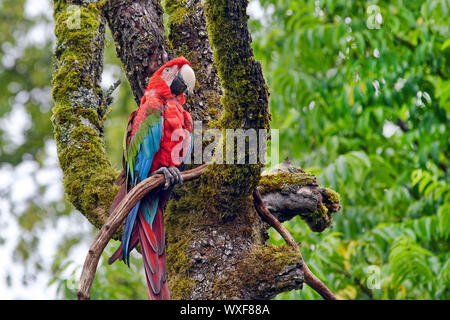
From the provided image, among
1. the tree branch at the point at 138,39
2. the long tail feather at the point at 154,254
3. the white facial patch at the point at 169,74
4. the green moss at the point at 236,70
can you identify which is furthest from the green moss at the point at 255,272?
the tree branch at the point at 138,39

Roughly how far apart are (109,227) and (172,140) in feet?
1.82

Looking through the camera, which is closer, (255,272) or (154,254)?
(154,254)

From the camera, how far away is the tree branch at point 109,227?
5.08 ft

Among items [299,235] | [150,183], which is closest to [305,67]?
[299,235]

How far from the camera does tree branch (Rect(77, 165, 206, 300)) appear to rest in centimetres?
155

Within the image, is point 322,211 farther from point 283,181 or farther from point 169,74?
point 169,74

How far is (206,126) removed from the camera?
2.30 metres

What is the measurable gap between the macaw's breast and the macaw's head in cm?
6

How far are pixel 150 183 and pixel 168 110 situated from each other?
1.25 ft

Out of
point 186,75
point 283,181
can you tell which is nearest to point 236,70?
point 186,75

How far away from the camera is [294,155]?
13.9ft

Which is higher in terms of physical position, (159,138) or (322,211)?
(159,138)

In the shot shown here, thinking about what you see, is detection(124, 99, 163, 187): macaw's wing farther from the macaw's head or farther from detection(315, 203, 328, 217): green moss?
detection(315, 203, 328, 217): green moss

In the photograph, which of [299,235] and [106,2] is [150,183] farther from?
[299,235]
